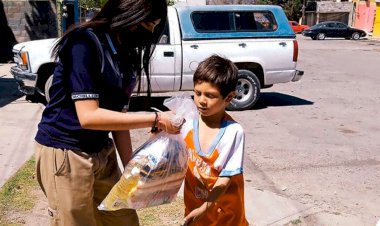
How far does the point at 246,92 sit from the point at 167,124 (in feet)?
24.0

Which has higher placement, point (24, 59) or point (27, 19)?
point (27, 19)

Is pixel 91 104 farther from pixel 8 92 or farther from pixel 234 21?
pixel 8 92

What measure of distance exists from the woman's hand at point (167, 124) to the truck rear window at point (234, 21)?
6884mm

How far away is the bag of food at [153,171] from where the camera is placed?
2.26m

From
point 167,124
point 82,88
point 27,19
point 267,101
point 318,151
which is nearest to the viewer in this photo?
point 82,88

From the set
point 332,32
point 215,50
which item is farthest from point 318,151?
point 332,32

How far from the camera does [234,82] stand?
2432mm

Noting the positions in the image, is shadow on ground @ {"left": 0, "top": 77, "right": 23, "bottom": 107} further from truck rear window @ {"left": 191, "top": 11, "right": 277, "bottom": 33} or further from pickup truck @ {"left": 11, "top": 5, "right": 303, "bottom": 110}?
truck rear window @ {"left": 191, "top": 11, "right": 277, "bottom": 33}

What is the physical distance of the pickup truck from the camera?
8.70 metres

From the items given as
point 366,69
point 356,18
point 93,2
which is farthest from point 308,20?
point 366,69

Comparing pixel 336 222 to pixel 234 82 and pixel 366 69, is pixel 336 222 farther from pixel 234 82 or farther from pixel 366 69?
pixel 366 69

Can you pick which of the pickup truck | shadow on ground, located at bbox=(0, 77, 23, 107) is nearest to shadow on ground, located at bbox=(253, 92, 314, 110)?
the pickup truck

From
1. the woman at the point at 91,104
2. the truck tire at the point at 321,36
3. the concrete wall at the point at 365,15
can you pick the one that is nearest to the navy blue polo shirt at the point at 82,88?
the woman at the point at 91,104

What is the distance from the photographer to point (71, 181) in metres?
2.25
